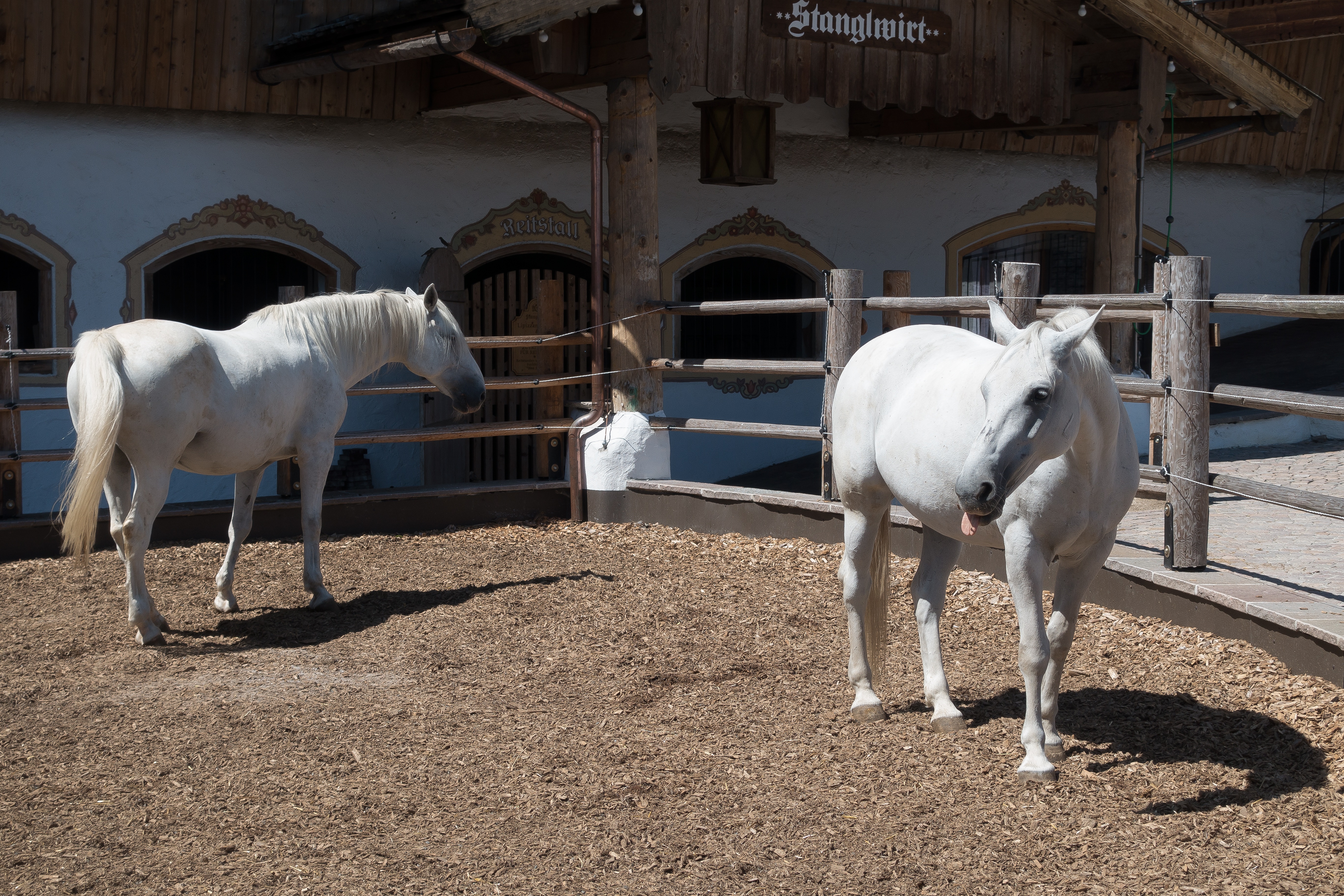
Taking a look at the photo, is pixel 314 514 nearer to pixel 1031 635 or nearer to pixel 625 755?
pixel 625 755

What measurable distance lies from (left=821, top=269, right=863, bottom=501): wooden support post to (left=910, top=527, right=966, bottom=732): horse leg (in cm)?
272

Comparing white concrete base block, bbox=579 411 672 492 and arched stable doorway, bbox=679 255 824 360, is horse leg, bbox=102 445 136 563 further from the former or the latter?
arched stable doorway, bbox=679 255 824 360

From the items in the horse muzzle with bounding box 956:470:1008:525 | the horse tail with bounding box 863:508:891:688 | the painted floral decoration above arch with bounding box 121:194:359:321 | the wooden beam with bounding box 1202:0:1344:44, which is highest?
the wooden beam with bounding box 1202:0:1344:44

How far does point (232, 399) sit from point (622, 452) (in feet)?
10.7

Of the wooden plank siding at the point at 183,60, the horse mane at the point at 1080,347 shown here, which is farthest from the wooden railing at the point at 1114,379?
the wooden plank siding at the point at 183,60

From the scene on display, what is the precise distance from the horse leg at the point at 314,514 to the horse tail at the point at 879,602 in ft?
9.71

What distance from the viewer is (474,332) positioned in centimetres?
1034

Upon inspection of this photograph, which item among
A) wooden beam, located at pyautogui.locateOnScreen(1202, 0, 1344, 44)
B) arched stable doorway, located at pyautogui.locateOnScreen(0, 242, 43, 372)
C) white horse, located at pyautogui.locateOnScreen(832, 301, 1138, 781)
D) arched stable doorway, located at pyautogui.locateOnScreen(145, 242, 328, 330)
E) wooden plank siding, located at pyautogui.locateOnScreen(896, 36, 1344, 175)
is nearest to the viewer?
white horse, located at pyautogui.locateOnScreen(832, 301, 1138, 781)

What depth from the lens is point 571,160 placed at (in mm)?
10414

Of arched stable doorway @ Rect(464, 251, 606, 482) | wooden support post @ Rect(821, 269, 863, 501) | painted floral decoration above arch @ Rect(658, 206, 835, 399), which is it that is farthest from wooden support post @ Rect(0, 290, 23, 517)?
painted floral decoration above arch @ Rect(658, 206, 835, 399)

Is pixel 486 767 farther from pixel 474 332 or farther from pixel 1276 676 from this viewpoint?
pixel 474 332

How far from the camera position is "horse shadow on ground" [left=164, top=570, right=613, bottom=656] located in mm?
5676

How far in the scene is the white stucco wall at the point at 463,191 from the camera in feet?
28.7

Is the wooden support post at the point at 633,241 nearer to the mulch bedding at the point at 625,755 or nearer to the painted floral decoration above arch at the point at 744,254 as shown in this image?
the painted floral decoration above arch at the point at 744,254
